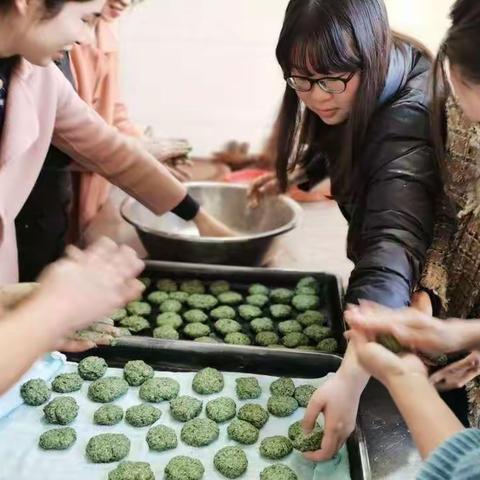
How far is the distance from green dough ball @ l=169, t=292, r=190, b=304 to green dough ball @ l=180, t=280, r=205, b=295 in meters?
0.02

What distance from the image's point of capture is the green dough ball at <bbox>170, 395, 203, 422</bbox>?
1.40m

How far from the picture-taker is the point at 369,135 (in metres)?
1.41

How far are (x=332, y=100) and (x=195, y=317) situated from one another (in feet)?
2.52

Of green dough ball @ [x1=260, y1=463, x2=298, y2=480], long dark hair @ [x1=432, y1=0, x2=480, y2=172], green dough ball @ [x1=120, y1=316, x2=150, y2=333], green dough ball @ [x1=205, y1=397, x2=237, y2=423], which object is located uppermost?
long dark hair @ [x1=432, y1=0, x2=480, y2=172]

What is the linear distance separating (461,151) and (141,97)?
2.49 m

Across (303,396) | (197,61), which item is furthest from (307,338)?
(197,61)

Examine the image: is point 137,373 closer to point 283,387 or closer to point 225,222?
point 283,387

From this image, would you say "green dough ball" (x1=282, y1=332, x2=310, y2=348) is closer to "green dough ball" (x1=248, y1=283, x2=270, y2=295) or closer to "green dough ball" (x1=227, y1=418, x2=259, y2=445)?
"green dough ball" (x1=248, y1=283, x2=270, y2=295)

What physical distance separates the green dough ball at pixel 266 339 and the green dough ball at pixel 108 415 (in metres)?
0.44

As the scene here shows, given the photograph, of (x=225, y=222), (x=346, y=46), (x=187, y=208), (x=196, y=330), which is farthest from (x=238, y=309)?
(x=346, y=46)

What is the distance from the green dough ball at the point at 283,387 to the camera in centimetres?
145

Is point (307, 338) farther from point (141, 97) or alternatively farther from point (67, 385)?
point (141, 97)

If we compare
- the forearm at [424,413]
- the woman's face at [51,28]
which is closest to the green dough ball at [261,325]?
the forearm at [424,413]

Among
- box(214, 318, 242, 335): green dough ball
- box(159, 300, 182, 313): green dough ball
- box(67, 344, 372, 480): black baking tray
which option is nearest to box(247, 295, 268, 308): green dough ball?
box(214, 318, 242, 335): green dough ball
